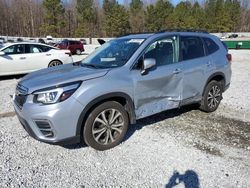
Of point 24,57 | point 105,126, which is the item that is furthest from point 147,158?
point 24,57

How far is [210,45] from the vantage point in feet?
19.1

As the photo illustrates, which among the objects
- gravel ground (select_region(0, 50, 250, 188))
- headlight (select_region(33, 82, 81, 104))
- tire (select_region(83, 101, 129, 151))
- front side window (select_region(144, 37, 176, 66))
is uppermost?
front side window (select_region(144, 37, 176, 66))

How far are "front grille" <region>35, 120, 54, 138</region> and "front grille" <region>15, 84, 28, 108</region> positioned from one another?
43 cm

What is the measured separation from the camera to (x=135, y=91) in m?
4.33

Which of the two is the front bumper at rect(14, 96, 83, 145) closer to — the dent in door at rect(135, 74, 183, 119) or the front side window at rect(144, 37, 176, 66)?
the dent in door at rect(135, 74, 183, 119)

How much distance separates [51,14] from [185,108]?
65.4 metres

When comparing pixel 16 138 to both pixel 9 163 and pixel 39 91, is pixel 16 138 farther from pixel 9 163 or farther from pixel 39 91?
pixel 39 91

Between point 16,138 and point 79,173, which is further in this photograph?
point 16,138

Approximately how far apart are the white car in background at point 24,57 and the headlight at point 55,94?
7.21 meters

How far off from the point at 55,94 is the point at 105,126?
0.94 m

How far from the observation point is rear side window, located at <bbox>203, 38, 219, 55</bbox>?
573cm

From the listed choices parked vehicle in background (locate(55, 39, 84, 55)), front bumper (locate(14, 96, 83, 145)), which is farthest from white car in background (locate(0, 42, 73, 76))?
parked vehicle in background (locate(55, 39, 84, 55))

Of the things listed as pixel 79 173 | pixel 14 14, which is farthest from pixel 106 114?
pixel 14 14

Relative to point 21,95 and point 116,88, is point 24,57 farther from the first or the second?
point 116,88
